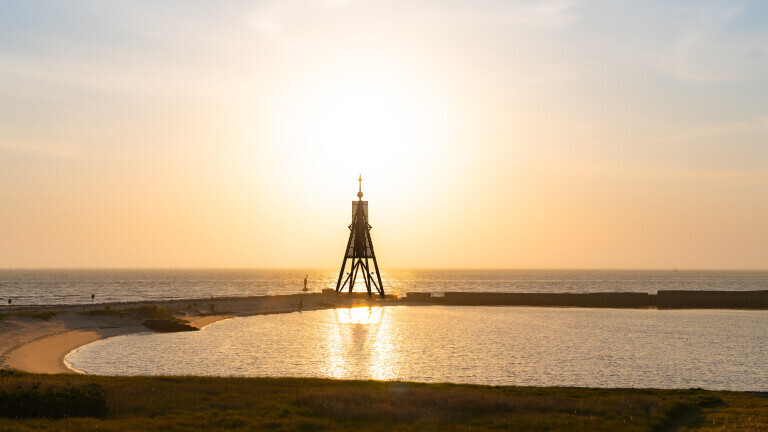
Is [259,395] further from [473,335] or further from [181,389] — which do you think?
[473,335]

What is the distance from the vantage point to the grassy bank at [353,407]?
23.1m

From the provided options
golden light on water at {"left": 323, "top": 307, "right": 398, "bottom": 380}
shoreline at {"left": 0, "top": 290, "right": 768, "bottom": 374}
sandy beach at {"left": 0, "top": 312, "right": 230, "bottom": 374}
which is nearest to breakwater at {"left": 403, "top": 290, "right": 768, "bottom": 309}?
shoreline at {"left": 0, "top": 290, "right": 768, "bottom": 374}

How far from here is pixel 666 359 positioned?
46.1m

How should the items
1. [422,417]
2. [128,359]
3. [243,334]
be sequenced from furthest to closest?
[243,334] → [128,359] → [422,417]

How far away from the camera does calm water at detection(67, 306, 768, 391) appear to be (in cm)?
3841

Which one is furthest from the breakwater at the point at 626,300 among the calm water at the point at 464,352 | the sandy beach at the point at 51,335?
the sandy beach at the point at 51,335

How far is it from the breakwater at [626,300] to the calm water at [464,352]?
1149 inches

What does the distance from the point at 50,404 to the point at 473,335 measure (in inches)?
1655

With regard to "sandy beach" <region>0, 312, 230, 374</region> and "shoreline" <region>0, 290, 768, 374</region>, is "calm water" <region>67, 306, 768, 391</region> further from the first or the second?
"shoreline" <region>0, 290, 768, 374</region>

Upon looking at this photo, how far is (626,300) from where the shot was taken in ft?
368

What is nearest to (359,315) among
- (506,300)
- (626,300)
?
(506,300)

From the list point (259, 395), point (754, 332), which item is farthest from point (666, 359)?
point (259, 395)

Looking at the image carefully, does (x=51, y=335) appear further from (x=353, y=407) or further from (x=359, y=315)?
(x=359, y=315)

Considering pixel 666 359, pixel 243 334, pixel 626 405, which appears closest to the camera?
pixel 626 405
